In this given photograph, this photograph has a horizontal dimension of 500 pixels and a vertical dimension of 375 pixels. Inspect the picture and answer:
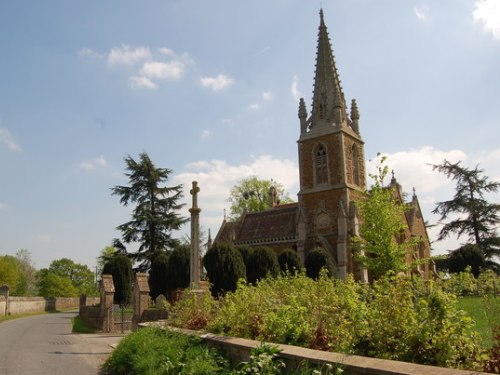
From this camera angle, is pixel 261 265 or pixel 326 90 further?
pixel 326 90

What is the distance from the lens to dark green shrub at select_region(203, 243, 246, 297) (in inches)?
1012

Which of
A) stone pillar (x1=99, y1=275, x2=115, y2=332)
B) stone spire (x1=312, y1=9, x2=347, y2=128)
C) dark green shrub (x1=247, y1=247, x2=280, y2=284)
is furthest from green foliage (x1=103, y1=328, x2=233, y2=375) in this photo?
stone spire (x1=312, y1=9, x2=347, y2=128)

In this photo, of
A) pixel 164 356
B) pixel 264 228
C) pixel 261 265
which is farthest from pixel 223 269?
pixel 164 356

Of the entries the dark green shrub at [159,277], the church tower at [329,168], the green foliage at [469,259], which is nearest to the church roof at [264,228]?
the church tower at [329,168]

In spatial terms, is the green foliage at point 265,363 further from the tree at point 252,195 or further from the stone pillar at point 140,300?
the tree at point 252,195

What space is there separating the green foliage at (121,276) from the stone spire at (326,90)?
19.4m

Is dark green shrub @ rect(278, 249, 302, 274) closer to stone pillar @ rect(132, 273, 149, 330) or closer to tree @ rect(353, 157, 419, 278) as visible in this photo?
tree @ rect(353, 157, 419, 278)

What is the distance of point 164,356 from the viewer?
7.27 m

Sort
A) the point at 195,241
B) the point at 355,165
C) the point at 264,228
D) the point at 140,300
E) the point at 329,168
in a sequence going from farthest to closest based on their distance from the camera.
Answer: the point at 264,228, the point at 355,165, the point at 329,168, the point at 140,300, the point at 195,241

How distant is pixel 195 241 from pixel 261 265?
15168 millimetres

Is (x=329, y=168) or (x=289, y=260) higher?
(x=329, y=168)

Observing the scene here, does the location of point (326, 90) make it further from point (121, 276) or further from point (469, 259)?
point (121, 276)

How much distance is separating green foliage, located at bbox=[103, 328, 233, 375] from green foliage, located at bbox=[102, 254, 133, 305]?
64.1 feet

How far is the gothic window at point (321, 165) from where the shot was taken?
35.8m
